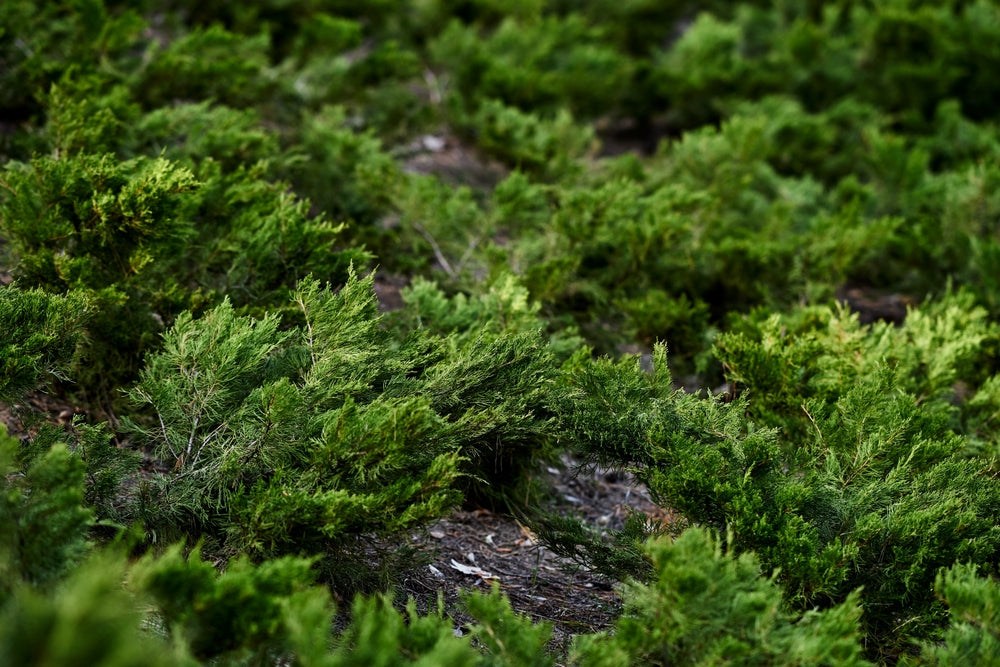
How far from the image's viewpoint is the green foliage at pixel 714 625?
1.79 m

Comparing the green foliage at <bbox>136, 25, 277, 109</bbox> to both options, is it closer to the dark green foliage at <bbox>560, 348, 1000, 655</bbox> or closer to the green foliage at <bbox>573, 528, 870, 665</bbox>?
the dark green foliage at <bbox>560, 348, 1000, 655</bbox>

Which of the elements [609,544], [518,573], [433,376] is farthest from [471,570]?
[433,376]

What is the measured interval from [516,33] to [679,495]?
4694mm

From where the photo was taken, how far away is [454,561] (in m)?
2.79

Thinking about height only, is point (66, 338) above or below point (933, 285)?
above

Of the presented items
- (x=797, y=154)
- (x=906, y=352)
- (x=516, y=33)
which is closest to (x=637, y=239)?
(x=906, y=352)

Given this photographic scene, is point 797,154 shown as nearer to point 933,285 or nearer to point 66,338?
point 933,285

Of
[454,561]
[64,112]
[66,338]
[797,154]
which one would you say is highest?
[64,112]

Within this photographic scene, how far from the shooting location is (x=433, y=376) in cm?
249

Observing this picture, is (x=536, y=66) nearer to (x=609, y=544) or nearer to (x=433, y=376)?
(x=433, y=376)

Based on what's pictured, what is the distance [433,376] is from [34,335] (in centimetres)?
106

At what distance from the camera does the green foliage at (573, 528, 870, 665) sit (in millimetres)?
1785

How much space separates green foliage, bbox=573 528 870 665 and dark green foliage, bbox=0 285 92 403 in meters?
1.55

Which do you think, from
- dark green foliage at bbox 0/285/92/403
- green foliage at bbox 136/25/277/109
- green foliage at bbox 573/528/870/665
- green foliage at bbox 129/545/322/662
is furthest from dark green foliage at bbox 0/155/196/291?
green foliage at bbox 573/528/870/665
